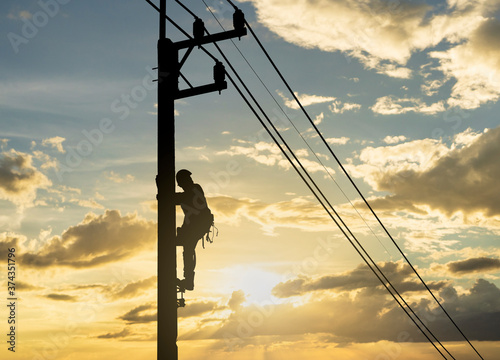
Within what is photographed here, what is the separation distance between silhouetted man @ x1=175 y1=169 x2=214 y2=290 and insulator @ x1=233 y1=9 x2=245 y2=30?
305 centimetres

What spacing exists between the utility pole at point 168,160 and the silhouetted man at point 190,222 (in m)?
0.34

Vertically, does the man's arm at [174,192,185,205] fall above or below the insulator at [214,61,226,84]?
below

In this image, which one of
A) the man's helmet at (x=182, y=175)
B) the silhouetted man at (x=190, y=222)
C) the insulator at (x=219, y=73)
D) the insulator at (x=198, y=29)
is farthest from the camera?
the insulator at (x=198, y=29)

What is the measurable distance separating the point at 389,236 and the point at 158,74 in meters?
9.00

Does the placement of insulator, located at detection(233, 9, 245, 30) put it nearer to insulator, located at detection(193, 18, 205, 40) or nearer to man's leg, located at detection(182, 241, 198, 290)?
insulator, located at detection(193, 18, 205, 40)

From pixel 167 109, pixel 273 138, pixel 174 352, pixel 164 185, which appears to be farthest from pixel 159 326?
pixel 273 138

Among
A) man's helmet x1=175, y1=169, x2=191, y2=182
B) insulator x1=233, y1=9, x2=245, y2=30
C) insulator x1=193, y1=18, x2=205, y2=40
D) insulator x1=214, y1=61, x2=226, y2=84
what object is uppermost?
insulator x1=233, y1=9, x2=245, y2=30

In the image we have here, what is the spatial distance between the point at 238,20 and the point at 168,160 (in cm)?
329

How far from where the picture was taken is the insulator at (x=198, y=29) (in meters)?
10.2

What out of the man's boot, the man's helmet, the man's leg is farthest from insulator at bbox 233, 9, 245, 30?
the man's boot

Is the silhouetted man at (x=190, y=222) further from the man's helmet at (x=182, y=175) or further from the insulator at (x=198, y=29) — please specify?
the insulator at (x=198, y=29)

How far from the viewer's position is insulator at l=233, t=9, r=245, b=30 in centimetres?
1041

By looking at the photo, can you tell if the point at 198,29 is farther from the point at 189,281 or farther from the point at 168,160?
the point at 189,281

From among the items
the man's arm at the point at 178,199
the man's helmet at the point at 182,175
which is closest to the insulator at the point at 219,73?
the man's helmet at the point at 182,175
